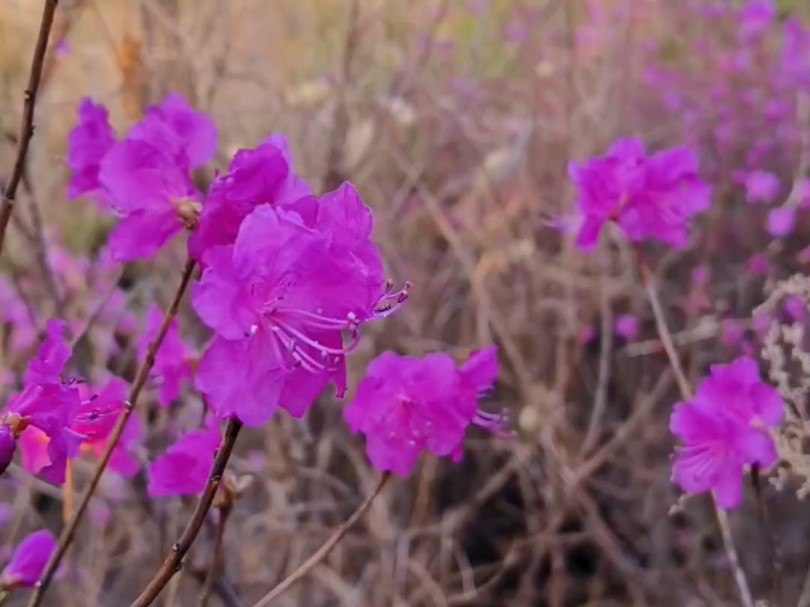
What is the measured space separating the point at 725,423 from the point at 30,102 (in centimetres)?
50

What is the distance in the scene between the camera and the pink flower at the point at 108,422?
2.08 feet

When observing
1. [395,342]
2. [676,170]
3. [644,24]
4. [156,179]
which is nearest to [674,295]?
[395,342]

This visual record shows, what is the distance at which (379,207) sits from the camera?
1991 millimetres

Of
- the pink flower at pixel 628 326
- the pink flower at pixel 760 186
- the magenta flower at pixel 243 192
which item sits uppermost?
the magenta flower at pixel 243 192

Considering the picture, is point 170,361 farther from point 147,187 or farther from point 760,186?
point 760,186

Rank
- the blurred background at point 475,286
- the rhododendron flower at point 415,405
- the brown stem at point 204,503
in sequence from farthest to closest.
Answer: the blurred background at point 475,286 < the rhododendron flower at point 415,405 < the brown stem at point 204,503

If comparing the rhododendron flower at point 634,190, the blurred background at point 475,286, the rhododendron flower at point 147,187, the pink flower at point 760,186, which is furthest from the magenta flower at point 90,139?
the pink flower at point 760,186

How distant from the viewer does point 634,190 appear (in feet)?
3.14

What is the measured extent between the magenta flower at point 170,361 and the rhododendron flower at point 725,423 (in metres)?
0.39

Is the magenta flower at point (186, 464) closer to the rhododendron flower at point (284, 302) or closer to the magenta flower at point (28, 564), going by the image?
the magenta flower at point (28, 564)

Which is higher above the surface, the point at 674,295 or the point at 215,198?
the point at 215,198

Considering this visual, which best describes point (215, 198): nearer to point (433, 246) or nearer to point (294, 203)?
point (294, 203)

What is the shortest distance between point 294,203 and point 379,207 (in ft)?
4.84

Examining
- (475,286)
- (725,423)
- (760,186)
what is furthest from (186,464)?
(760,186)
